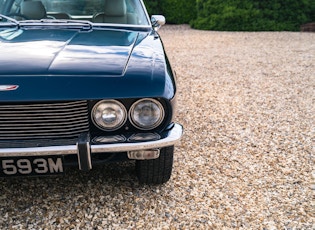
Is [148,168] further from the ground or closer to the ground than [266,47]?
further from the ground

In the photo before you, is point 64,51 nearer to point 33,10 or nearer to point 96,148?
point 96,148

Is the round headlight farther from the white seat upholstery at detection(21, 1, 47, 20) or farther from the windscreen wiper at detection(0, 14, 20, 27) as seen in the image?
the white seat upholstery at detection(21, 1, 47, 20)

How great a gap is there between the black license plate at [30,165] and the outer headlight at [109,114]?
0.95 feet

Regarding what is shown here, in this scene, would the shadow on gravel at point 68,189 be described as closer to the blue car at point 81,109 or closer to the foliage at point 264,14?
the blue car at point 81,109

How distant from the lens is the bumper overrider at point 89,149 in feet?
6.08

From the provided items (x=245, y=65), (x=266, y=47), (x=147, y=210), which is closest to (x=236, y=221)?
(x=147, y=210)

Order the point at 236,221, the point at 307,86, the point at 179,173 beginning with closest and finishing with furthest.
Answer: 1. the point at 236,221
2. the point at 179,173
3. the point at 307,86

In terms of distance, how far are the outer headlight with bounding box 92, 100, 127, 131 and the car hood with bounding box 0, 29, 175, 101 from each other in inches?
3.2

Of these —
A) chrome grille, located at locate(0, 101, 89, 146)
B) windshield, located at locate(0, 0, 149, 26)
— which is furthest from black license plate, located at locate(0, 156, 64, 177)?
windshield, located at locate(0, 0, 149, 26)

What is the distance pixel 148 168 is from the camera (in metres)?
2.32

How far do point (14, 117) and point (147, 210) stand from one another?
976mm

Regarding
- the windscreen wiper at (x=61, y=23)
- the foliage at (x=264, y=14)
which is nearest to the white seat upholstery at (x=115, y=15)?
the windscreen wiper at (x=61, y=23)

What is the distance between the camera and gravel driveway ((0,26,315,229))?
7.14 ft

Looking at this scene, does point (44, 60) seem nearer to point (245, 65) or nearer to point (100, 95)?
point (100, 95)
